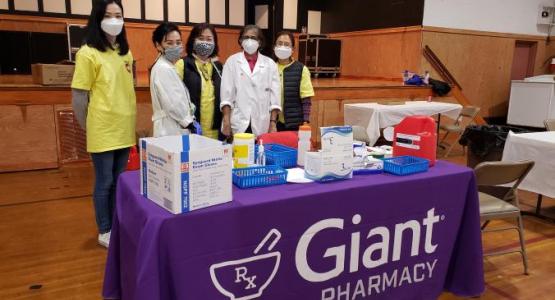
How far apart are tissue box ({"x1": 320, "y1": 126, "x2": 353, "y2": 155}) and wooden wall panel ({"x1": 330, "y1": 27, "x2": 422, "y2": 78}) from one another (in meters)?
6.75

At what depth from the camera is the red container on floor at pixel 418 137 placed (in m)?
1.99

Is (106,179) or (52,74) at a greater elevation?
(52,74)

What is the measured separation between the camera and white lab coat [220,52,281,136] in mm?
3029

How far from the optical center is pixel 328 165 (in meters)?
1.73

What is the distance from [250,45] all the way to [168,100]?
30.5 inches

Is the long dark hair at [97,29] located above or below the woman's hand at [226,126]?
above

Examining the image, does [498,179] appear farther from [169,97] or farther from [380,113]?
[380,113]

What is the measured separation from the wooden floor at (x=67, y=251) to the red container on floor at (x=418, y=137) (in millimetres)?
821

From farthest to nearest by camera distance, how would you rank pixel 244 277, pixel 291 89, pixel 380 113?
pixel 380 113
pixel 291 89
pixel 244 277

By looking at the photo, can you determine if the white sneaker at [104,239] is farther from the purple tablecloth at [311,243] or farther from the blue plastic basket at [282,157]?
the blue plastic basket at [282,157]

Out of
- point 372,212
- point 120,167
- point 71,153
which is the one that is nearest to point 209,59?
point 120,167

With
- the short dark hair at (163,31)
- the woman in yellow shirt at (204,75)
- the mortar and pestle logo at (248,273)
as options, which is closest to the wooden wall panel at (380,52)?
the woman in yellow shirt at (204,75)

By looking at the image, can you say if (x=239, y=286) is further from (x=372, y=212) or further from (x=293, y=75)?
(x=293, y=75)

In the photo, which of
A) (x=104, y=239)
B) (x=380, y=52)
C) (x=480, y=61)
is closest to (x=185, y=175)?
(x=104, y=239)
